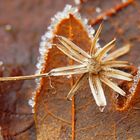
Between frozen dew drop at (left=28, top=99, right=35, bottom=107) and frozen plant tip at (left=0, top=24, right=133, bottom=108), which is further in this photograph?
frozen dew drop at (left=28, top=99, right=35, bottom=107)

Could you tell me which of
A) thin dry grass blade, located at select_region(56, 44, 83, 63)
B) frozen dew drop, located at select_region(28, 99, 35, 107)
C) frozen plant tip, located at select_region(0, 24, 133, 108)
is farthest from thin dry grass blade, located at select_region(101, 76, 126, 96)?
frozen dew drop, located at select_region(28, 99, 35, 107)

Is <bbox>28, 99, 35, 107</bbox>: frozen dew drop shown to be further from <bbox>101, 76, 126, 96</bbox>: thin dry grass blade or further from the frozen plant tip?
<bbox>101, 76, 126, 96</bbox>: thin dry grass blade

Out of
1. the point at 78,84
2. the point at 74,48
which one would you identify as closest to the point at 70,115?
the point at 78,84

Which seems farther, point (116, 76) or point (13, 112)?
point (13, 112)

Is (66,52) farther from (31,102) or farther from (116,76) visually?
(31,102)

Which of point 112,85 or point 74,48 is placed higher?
point 74,48

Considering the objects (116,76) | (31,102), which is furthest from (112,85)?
(31,102)

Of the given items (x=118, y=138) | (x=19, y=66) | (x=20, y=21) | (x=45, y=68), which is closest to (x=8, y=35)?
(x=20, y=21)
